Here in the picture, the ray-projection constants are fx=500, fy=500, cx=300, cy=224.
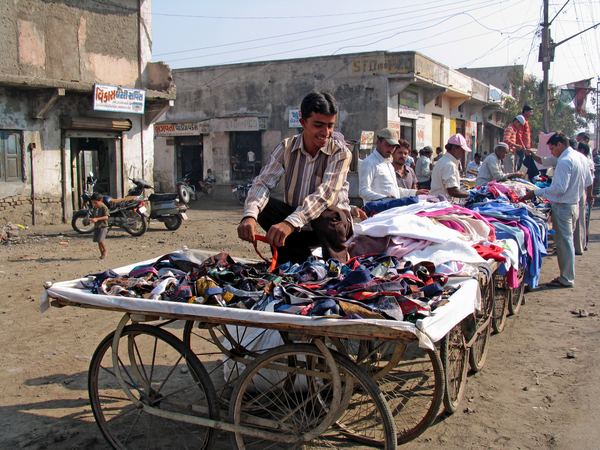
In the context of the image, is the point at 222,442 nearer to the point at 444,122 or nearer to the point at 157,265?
the point at 157,265

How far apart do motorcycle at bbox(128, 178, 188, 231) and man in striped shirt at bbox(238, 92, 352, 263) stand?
8245mm

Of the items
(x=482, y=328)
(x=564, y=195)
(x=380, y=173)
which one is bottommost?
(x=482, y=328)

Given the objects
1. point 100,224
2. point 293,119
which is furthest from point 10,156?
point 293,119

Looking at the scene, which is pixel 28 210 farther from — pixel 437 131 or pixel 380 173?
pixel 437 131

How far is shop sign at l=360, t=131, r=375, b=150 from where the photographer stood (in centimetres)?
1686

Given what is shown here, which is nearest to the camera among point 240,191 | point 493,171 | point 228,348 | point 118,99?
point 228,348

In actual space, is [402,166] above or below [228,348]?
above

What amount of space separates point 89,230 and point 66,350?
6993mm

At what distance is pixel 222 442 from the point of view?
9.60ft

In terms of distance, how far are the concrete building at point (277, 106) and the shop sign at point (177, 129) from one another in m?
0.04

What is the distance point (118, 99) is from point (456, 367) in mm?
11672

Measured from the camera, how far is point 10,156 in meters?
10.9

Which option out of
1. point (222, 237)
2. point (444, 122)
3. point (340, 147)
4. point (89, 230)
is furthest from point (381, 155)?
point (444, 122)

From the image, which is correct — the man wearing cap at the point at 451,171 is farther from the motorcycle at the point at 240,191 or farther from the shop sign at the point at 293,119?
the shop sign at the point at 293,119
